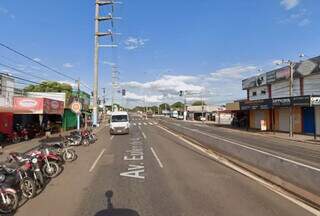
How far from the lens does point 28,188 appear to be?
10148 millimetres

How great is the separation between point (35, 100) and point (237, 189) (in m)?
25.4

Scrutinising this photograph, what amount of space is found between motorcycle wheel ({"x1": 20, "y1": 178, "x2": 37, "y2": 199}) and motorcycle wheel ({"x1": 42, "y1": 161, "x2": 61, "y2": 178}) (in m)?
2.80

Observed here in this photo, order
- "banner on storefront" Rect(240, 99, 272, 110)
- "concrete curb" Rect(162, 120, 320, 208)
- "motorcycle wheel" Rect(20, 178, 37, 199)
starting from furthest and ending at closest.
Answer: "banner on storefront" Rect(240, 99, 272, 110) → "motorcycle wheel" Rect(20, 178, 37, 199) → "concrete curb" Rect(162, 120, 320, 208)

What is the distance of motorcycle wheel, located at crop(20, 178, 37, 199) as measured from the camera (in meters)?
10.0

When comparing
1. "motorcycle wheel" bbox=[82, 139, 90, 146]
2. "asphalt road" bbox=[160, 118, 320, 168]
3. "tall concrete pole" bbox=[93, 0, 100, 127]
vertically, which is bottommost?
"asphalt road" bbox=[160, 118, 320, 168]

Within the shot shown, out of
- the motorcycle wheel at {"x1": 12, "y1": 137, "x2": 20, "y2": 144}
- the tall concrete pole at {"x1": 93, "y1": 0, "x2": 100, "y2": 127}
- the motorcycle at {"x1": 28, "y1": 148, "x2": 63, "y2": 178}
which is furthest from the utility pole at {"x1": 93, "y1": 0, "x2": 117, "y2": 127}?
the motorcycle at {"x1": 28, "y1": 148, "x2": 63, "y2": 178}

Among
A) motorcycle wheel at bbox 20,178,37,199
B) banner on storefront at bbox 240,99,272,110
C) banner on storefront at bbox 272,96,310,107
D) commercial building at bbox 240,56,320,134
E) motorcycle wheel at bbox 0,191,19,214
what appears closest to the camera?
motorcycle wheel at bbox 0,191,19,214

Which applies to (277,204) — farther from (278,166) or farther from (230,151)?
(230,151)

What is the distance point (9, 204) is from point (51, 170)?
4.58 metres

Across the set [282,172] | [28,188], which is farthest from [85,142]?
[282,172]

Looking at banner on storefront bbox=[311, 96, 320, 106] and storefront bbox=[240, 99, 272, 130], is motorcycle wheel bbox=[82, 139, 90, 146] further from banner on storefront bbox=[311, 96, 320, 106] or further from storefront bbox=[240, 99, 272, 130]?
storefront bbox=[240, 99, 272, 130]

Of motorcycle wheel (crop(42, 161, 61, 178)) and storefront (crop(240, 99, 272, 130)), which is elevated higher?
storefront (crop(240, 99, 272, 130))

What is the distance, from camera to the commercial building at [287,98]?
1540 inches

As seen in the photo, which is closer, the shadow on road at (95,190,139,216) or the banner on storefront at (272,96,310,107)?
the shadow on road at (95,190,139,216)
